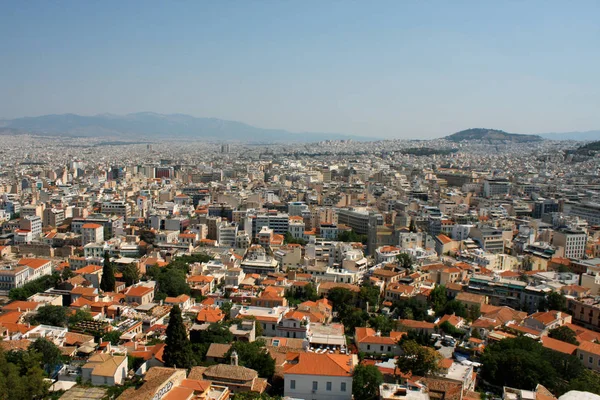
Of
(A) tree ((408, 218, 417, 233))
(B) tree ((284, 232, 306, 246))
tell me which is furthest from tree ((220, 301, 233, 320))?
(A) tree ((408, 218, 417, 233))

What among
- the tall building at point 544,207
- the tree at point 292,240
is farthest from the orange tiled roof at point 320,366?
the tall building at point 544,207

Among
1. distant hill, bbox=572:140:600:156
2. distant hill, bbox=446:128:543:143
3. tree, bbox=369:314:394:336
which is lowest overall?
tree, bbox=369:314:394:336

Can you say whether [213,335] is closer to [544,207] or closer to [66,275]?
[66,275]

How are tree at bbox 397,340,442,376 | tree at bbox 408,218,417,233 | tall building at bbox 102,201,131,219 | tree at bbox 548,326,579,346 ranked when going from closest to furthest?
1. tree at bbox 397,340,442,376
2. tree at bbox 548,326,579,346
3. tree at bbox 408,218,417,233
4. tall building at bbox 102,201,131,219

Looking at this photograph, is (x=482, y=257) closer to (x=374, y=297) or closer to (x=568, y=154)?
(x=374, y=297)

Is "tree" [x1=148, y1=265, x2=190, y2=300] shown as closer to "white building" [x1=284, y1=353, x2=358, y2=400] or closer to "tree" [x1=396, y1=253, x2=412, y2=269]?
"white building" [x1=284, y1=353, x2=358, y2=400]

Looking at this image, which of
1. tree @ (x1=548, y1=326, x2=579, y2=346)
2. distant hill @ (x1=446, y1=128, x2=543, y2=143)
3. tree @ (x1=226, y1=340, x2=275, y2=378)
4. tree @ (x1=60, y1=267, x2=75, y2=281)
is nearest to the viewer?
tree @ (x1=226, y1=340, x2=275, y2=378)

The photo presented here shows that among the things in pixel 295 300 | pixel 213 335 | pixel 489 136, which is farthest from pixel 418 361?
pixel 489 136
